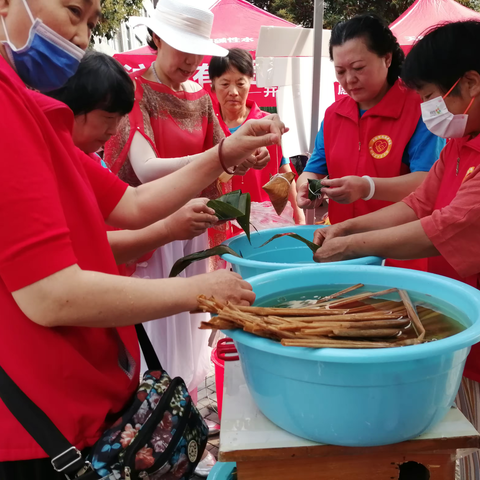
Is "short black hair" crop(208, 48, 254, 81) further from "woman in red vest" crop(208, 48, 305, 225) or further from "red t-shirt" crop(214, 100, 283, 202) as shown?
"red t-shirt" crop(214, 100, 283, 202)

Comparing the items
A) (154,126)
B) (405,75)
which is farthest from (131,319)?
(154,126)

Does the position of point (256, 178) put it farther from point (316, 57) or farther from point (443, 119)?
point (443, 119)

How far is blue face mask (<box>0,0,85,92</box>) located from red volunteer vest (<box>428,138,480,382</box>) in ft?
4.27

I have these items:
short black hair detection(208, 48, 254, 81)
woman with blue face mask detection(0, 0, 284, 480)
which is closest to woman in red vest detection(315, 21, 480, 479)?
woman with blue face mask detection(0, 0, 284, 480)

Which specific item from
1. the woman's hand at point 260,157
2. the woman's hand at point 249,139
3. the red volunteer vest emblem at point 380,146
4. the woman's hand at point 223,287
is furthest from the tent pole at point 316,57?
the woman's hand at point 223,287

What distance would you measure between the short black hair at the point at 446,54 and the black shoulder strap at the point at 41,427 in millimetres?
1656

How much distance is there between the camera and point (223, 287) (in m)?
1.10

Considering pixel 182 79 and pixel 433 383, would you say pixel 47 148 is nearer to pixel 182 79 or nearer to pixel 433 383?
pixel 433 383

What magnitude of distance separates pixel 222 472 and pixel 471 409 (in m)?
0.91

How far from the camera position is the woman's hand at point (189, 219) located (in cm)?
186

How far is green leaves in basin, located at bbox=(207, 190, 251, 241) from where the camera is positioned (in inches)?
73.7

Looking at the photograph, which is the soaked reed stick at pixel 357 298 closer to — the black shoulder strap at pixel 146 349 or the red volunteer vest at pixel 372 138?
the black shoulder strap at pixel 146 349

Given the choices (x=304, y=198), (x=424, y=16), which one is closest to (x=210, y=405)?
(x=304, y=198)

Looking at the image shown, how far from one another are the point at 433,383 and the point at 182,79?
217cm
